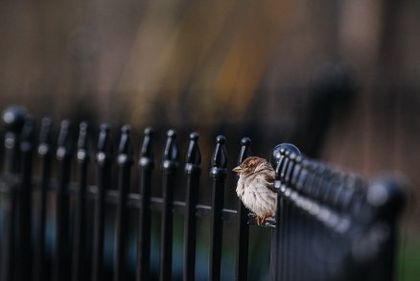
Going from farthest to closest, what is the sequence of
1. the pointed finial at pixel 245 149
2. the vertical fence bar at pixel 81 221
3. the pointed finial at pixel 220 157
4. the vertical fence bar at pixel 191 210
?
the vertical fence bar at pixel 81 221 → the vertical fence bar at pixel 191 210 → the pointed finial at pixel 220 157 → the pointed finial at pixel 245 149

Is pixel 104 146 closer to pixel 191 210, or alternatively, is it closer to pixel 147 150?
pixel 147 150

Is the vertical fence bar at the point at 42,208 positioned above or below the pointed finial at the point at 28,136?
below

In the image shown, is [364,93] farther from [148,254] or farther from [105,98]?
[148,254]

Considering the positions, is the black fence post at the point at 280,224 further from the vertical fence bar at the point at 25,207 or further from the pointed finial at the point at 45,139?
the vertical fence bar at the point at 25,207

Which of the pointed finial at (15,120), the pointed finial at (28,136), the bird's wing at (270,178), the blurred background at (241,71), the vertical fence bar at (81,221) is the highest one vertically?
the blurred background at (241,71)

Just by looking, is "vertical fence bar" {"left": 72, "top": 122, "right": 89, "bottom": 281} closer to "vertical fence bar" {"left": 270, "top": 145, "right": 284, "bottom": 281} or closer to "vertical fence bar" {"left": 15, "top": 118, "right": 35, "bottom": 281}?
"vertical fence bar" {"left": 15, "top": 118, "right": 35, "bottom": 281}

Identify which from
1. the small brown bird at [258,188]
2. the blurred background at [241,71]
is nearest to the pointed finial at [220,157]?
the small brown bird at [258,188]
